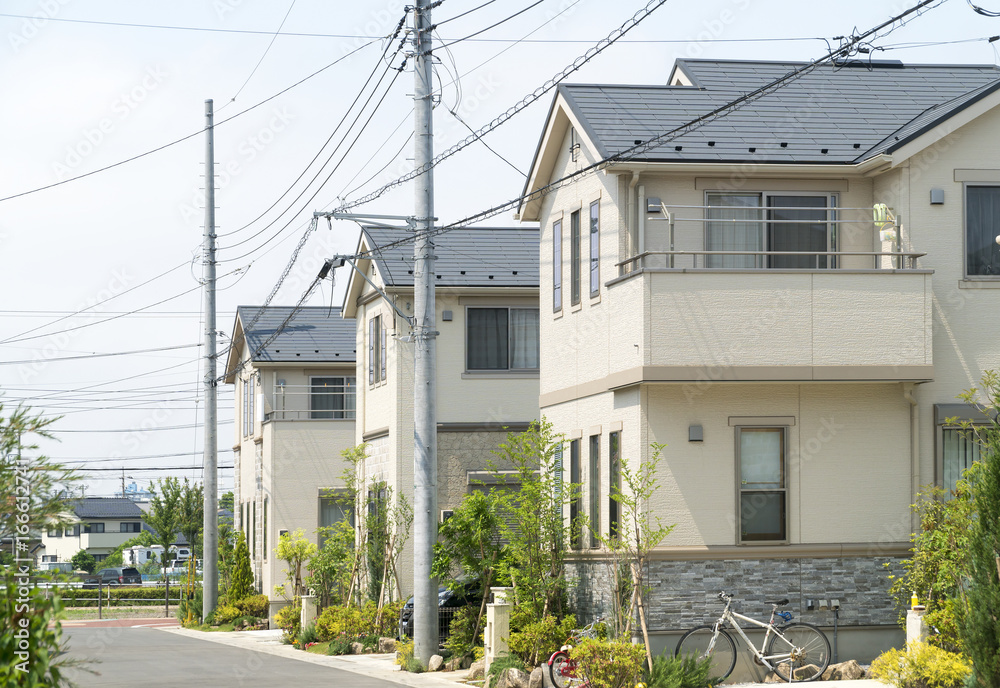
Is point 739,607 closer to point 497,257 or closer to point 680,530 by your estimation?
point 680,530

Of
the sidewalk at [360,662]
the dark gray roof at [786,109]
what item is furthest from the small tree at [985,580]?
the dark gray roof at [786,109]

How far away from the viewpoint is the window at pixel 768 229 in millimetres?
19578

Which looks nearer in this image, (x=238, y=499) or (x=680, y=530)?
(x=680, y=530)

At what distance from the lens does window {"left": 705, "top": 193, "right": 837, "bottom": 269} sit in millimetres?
19578

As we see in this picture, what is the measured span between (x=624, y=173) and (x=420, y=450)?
5557 mm

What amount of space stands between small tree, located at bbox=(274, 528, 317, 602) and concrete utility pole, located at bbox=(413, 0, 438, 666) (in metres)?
13.4

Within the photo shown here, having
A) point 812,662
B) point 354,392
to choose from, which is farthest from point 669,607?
point 354,392

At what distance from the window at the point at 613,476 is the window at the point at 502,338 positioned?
872 centimetres

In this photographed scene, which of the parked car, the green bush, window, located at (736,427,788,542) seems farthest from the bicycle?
the parked car

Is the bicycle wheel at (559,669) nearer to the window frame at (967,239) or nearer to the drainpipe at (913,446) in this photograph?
the drainpipe at (913,446)

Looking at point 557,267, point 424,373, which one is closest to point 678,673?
point 424,373

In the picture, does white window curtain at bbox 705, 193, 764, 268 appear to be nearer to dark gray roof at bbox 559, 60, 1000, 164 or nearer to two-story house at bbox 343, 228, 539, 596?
dark gray roof at bbox 559, 60, 1000, 164

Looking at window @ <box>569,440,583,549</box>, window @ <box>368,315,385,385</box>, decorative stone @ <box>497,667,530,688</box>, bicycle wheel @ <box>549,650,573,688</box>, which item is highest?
window @ <box>368,315,385,385</box>

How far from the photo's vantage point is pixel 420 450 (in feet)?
66.7
